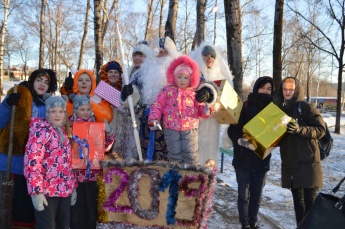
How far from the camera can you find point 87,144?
3.19 m

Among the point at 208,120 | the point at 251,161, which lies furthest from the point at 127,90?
the point at 251,161

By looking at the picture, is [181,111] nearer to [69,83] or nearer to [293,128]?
[293,128]

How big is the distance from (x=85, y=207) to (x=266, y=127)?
6.50 ft

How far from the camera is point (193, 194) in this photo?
302 centimetres

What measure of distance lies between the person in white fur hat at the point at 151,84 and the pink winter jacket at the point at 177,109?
0.33 m

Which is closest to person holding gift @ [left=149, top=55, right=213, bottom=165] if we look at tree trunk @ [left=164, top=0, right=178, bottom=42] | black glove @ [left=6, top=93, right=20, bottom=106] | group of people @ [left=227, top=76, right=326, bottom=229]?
group of people @ [left=227, top=76, right=326, bottom=229]

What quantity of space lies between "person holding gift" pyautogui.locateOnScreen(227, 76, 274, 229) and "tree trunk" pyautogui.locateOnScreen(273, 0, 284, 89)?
3.62m

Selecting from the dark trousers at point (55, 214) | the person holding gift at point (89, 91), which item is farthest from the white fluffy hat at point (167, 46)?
the dark trousers at point (55, 214)

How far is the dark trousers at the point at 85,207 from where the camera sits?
3.32 metres

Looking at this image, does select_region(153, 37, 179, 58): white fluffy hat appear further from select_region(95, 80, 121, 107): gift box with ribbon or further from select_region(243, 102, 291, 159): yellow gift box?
select_region(243, 102, 291, 159): yellow gift box

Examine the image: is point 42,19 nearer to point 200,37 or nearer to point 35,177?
point 200,37

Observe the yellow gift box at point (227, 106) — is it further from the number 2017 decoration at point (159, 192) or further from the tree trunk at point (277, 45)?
the tree trunk at point (277, 45)

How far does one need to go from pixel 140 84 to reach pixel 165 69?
13.2 inches

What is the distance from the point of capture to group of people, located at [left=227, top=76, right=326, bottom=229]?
A: 138 inches
